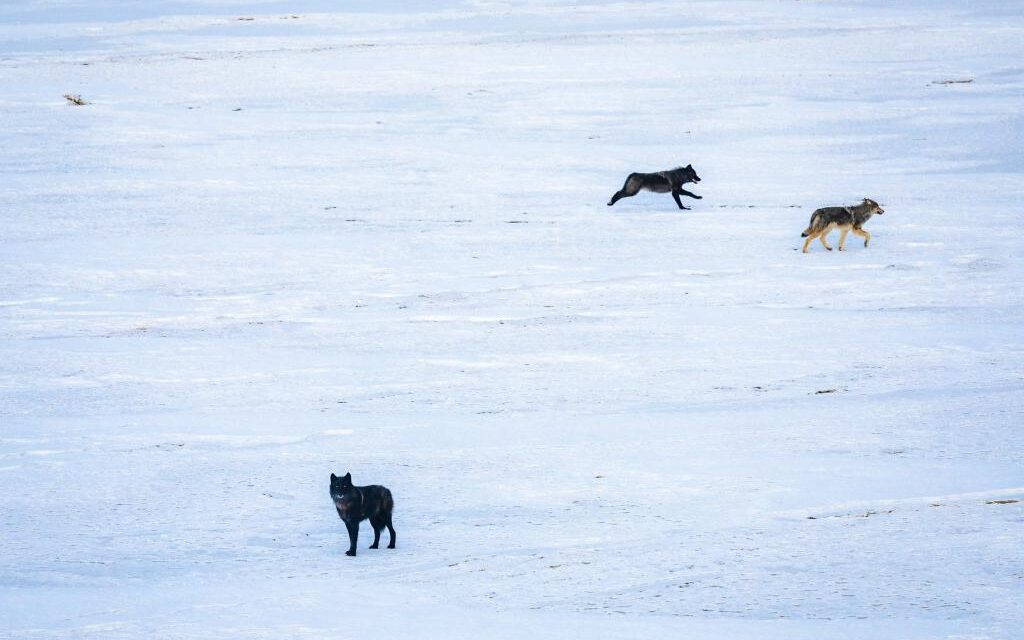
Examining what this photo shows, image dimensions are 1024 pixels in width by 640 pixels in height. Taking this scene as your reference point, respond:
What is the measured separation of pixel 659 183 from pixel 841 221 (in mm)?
2310

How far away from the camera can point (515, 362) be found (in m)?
8.68

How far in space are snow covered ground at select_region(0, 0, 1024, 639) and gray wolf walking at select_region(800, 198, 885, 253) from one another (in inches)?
9.4

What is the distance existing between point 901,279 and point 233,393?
5390 mm

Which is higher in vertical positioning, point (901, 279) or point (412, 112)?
point (412, 112)

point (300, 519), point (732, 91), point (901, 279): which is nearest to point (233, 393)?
point (300, 519)

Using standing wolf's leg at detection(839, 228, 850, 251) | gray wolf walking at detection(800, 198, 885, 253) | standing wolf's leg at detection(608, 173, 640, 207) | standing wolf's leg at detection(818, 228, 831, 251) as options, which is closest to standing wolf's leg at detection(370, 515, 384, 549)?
gray wolf walking at detection(800, 198, 885, 253)

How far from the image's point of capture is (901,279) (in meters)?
10.6

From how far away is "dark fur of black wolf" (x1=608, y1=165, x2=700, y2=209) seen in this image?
13234 millimetres

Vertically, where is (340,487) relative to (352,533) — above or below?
above

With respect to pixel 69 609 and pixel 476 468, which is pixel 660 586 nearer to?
pixel 476 468

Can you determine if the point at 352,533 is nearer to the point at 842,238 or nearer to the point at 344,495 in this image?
the point at 344,495

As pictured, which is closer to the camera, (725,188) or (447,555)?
(447,555)

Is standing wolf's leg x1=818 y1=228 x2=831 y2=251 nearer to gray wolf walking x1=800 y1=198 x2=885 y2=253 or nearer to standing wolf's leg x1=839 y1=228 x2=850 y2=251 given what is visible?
gray wolf walking x1=800 y1=198 x2=885 y2=253

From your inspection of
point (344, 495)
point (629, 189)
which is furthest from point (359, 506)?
point (629, 189)
